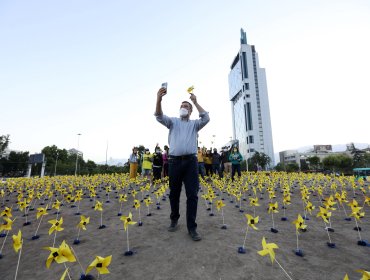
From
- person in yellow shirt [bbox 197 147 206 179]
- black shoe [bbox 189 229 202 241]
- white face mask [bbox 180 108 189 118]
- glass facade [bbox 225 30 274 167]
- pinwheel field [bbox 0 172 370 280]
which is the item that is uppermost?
glass facade [bbox 225 30 274 167]

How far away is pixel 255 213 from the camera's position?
6125mm

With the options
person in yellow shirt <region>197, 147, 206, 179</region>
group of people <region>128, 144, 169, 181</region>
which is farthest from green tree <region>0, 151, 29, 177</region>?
person in yellow shirt <region>197, 147, 206, 179</region>

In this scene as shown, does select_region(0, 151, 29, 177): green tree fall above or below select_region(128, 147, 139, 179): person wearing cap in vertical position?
above

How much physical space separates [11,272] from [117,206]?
4276 millimetres

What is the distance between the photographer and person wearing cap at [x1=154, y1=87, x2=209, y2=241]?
12.6ft

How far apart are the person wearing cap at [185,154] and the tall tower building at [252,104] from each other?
483 ft

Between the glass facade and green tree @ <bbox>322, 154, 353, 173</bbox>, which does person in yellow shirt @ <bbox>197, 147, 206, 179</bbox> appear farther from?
the glass facade

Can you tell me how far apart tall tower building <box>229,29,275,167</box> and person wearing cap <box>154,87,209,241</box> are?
147316 mm

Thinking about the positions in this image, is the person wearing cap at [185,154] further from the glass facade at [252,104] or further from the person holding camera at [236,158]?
the glass facade at [252,104]

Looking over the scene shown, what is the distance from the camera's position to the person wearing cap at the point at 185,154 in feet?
12.6

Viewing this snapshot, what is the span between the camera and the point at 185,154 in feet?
Answer: 13.0

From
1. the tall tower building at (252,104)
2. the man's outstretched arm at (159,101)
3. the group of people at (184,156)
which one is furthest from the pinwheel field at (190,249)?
the tall tower building at (252,104)

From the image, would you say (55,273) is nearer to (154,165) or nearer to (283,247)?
(283,247)

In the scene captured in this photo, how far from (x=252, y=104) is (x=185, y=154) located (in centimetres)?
16054
